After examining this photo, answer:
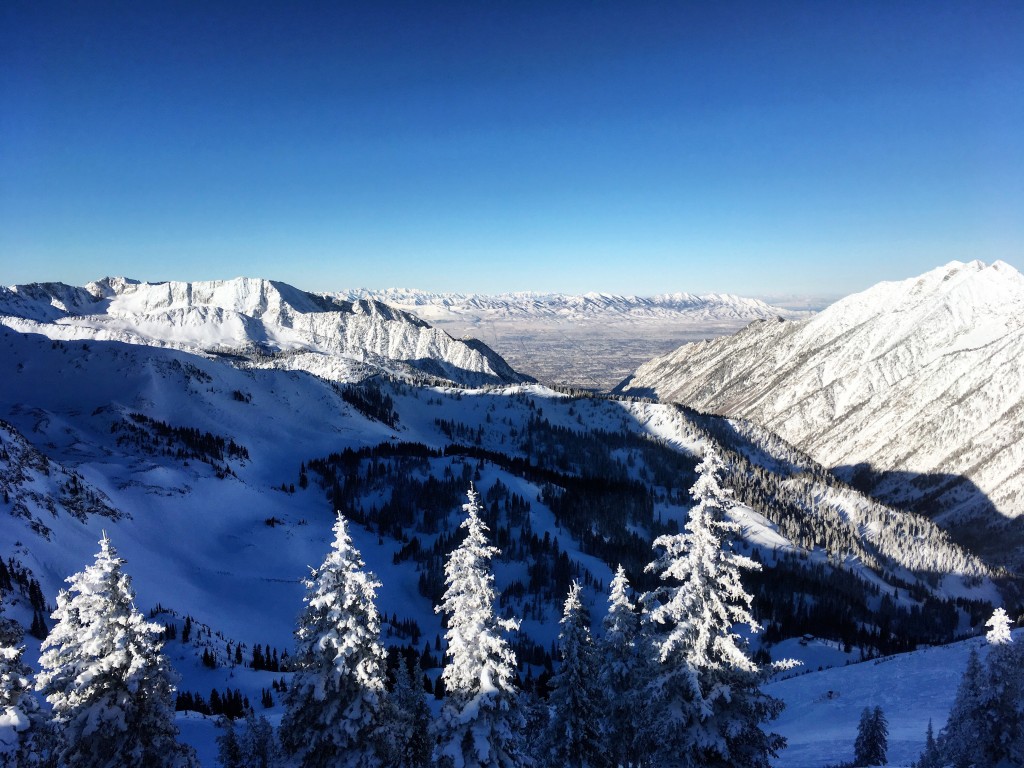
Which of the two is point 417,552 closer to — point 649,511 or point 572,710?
point 649,511

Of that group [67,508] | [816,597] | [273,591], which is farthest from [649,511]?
[67,508]

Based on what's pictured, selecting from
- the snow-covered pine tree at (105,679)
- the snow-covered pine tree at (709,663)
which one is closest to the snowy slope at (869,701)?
the snow-covered pine tree at (709,663)

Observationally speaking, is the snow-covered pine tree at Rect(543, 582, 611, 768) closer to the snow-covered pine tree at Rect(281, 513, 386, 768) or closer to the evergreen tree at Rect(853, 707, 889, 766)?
Result: the snow-covered pine tree at Rect(281, 513, 386, 768)

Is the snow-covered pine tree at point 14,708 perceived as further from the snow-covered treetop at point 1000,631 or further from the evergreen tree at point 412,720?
the snow-covered treetop at point 1000,631

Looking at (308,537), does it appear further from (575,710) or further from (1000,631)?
(1000,631)

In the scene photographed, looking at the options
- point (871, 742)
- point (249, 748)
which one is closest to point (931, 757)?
point (871, 742)

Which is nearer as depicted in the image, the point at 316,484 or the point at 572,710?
the point at 572,710
